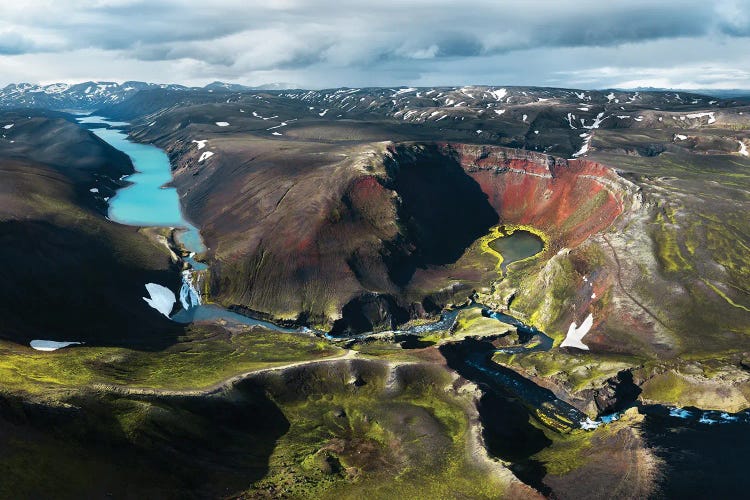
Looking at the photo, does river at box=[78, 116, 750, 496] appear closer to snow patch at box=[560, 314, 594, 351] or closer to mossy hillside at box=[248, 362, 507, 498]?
snow patch at box=[560, 314, 594, 351]

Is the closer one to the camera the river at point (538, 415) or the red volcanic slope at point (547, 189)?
the river at point (538, 415)

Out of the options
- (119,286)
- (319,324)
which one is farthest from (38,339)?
(319,324)

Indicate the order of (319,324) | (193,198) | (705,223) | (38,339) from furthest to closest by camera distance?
(193,198) → (705,223) → (319,324) → (38,339)

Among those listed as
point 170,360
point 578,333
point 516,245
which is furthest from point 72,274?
point 516,245

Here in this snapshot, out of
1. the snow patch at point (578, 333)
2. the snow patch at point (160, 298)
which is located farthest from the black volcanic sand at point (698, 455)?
the snow patch at point (160, 298)

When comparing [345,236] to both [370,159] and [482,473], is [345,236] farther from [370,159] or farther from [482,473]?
[482,473]

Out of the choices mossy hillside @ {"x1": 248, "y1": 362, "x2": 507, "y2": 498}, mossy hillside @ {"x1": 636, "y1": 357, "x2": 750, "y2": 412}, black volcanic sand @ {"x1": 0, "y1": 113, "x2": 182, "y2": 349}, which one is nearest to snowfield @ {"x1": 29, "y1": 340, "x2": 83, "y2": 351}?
black volcanic sand @ {"x1": 0, "y1": 113, "x2": 182, "y2": 349}

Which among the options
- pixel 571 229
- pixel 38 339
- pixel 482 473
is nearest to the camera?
pixel 482 473

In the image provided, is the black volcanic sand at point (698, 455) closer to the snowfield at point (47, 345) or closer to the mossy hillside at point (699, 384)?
the mossy hillside at point (699, 384)
